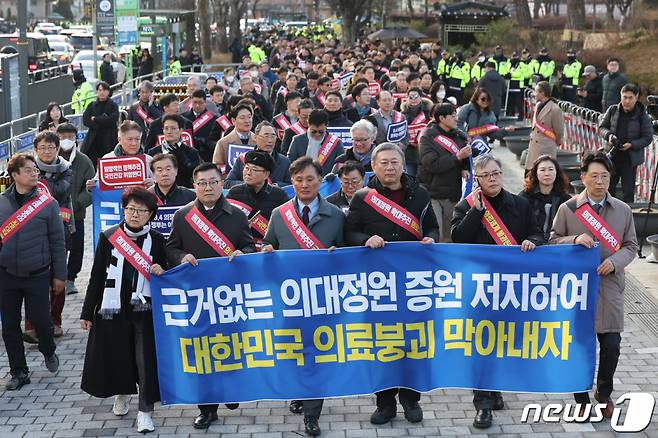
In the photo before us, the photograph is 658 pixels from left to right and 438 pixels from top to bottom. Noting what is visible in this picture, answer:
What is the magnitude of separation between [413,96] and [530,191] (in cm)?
747

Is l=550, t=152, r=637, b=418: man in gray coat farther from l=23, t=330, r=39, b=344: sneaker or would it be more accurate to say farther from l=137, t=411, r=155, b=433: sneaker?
l=23, t=330, r=39, b=344: sneaker

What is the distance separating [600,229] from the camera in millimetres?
7938

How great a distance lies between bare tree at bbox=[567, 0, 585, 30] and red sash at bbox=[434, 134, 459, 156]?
147 feet

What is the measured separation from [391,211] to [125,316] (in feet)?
6.22

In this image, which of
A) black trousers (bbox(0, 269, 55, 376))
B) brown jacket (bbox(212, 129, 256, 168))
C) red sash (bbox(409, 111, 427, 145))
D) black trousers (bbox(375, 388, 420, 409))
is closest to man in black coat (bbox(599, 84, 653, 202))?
red sash (bbox(409, 111, 427, 145))

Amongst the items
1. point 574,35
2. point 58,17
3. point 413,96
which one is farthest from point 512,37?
point 58,17

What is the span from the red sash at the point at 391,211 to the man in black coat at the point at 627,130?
22.0 feet

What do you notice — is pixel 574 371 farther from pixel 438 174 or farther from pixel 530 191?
pixel 438 174

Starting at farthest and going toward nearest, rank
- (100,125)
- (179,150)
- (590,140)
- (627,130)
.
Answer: (590,140)
(100,125)
(627,130)
(179,150)

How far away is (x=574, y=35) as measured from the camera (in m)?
53.2

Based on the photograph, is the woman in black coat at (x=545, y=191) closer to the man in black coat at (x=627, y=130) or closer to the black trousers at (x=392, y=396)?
the black trousers at (x=392, y=396)

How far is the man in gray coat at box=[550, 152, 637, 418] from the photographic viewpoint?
7.90 meters

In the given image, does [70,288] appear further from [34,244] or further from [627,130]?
[627,130]

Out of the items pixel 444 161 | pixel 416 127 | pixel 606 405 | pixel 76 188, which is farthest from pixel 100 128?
pixel 606 405
